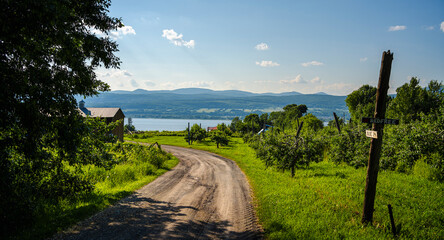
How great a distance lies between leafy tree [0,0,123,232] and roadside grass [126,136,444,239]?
8.27 meters

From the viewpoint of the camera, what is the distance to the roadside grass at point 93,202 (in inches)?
298

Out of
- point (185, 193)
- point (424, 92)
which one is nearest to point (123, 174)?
point (185, 193)

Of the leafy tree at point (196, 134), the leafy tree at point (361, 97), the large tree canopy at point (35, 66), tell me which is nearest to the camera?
the large tree canopy at point (35, 66)

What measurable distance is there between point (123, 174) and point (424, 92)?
55138mm

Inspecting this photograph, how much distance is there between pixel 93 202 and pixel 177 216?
164 inches

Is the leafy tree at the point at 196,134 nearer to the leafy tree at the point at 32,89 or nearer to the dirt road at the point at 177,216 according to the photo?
the dirt road at the point at 177,216

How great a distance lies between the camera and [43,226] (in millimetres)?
7645

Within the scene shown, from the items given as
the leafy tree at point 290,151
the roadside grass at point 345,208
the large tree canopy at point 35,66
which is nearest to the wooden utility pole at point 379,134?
the roadside grass at point 345,208

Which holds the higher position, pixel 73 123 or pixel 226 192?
pixel 73 123

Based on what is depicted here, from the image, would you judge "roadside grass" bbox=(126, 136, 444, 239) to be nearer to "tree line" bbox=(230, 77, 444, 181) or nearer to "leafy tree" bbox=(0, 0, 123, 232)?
"tree line" bbox=(230, 77, 444, 181)

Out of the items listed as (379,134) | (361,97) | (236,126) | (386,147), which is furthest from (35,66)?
(236,126)

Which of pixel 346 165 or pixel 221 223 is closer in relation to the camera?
pixel 221 223

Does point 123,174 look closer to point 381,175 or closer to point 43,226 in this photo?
point 43,226

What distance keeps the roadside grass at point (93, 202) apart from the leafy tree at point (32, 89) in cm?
85
